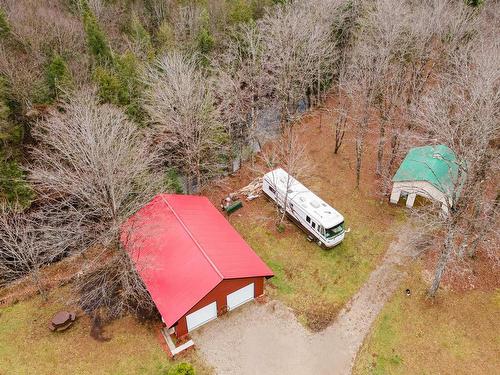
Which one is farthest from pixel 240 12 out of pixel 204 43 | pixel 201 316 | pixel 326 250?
pixel 201 316

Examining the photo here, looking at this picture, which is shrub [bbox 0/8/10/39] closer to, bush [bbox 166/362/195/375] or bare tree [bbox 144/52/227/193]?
bare tree [bbox 144/52/227/193]

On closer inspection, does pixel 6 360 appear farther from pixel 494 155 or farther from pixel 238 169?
pixel 494 155

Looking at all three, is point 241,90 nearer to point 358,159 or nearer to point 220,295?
point 358,159

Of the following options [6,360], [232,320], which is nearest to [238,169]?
[232,320]

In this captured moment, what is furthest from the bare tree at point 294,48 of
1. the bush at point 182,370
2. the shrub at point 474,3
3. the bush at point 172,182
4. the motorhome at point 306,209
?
the bush at point 182,370

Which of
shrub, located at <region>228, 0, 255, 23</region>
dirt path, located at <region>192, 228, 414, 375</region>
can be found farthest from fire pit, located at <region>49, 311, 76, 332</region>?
shrub, located at <region>228, 0, 255, 23</region>
